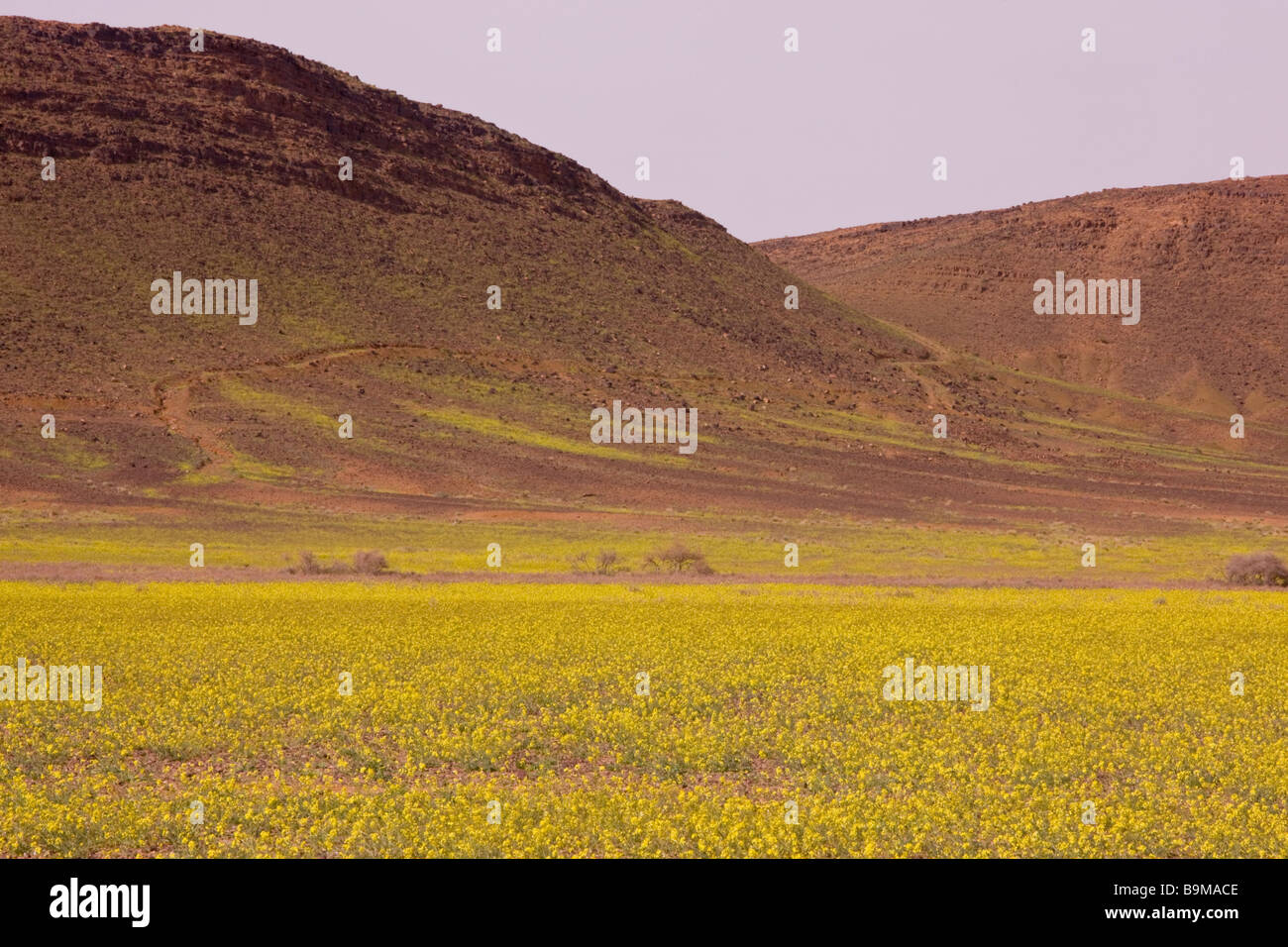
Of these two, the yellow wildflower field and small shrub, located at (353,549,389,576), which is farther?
small shrub, located at (353,549,389,576)

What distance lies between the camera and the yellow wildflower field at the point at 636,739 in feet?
36.7

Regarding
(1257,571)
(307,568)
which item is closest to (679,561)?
(307,568)

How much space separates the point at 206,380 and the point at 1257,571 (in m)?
57.8

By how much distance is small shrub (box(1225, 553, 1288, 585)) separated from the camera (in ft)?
135

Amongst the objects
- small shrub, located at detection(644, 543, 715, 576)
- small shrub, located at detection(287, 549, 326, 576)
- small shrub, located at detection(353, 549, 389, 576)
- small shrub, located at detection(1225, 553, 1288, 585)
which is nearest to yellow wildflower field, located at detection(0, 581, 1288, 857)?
small shrub, located at detection(287, 549, 326, 576)

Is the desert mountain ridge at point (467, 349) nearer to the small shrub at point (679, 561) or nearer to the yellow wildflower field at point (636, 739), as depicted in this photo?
the small shrub at point (679, 561)

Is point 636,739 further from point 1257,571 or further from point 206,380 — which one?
point 206,380

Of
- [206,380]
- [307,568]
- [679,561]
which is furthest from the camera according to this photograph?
[206,380]

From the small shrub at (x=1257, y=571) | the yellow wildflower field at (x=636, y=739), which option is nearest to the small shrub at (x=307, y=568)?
the yellow wildflower field at (x=636, y=739)

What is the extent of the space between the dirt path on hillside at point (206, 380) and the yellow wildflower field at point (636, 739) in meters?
39.2

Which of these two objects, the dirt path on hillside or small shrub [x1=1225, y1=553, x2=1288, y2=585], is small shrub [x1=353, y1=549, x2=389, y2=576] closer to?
the dirt path on hillside

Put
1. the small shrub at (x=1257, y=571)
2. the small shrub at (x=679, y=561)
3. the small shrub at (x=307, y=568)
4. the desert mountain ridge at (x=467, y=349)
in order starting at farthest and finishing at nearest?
the desert mountain ridge at (x=467, y=349) → the small shrub at (x=679, y=561) → the small shrub at (x=1257, y=571) → the small shrub at (x=307, y=568)

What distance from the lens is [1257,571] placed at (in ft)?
135

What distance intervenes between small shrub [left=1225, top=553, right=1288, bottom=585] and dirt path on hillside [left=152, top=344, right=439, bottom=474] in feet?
154
